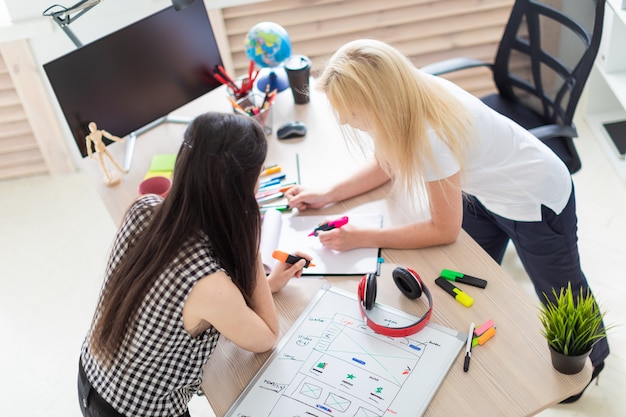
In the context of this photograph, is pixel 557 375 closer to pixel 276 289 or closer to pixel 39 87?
pixel 276 289

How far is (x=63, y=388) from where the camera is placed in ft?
7.13

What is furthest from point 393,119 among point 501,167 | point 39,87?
point 39,87

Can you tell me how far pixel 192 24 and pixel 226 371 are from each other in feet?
3.58

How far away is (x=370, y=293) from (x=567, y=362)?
0.40 metres

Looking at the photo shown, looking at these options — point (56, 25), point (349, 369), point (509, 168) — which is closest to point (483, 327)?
point (349, 369)

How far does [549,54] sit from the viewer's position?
2.00 m

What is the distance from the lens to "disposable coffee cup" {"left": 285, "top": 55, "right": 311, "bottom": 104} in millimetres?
1993

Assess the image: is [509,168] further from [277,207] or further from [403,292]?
[277,207]

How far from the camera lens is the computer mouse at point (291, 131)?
1.89m

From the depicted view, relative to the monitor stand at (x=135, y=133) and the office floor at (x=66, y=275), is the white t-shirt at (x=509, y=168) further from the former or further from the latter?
the monitor stand at (x=135, y=133)

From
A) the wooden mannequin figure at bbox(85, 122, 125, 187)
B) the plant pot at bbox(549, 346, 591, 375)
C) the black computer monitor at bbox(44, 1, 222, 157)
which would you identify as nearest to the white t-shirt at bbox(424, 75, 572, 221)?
the plant pot at bbox(549, 346, 591, 375)

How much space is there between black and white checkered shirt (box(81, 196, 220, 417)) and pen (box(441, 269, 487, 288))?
0.51m

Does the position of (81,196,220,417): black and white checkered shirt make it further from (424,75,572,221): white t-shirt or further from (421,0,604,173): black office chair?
(421,0,604,173): black office chair

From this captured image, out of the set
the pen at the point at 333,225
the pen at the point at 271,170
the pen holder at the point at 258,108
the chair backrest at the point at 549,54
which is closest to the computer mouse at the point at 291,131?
the pen holder at the point at 258,108
